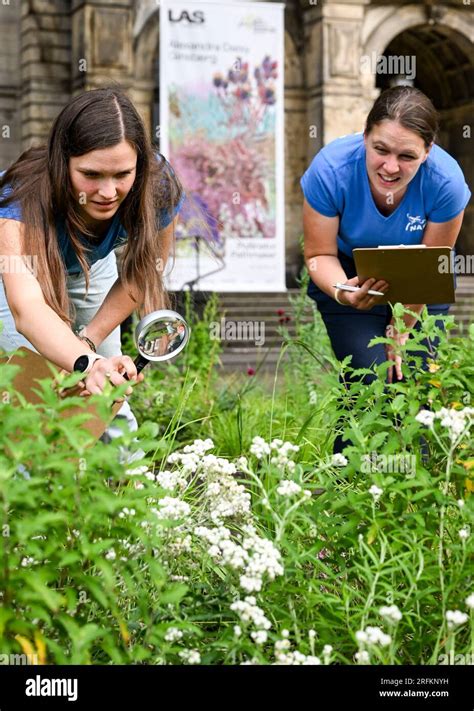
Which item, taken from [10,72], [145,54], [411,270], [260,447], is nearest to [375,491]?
[260,447]

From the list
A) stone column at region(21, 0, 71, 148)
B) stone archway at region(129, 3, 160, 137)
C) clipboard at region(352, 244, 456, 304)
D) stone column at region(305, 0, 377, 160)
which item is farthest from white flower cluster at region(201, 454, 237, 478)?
stone column at region(21, 0, 71, 148)

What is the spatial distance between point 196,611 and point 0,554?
65 cm

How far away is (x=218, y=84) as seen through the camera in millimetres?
14016

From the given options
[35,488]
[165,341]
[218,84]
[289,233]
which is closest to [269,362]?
[218,84]

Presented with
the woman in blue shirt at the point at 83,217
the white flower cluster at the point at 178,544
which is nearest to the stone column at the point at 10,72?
the woman in blue shirt at the point at 83,217

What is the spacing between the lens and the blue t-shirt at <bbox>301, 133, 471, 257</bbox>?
3938mm

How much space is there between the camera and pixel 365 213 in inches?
157

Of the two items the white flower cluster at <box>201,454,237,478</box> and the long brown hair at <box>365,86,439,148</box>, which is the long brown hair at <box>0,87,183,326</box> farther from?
the long brown hair at <box>365,86,439,148</box>

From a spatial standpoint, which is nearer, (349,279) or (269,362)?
(349,279)

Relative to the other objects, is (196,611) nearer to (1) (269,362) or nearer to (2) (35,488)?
(2) (35,488)

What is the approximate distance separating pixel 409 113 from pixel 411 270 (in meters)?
0.49

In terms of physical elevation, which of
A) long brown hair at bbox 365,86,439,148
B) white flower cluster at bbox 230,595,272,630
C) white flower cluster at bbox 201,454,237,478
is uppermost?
long brown hair at bbox 365,86,439,148

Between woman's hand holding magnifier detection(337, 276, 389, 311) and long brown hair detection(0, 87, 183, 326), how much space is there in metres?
0.76

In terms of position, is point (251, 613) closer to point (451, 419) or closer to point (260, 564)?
point (260, 564)
